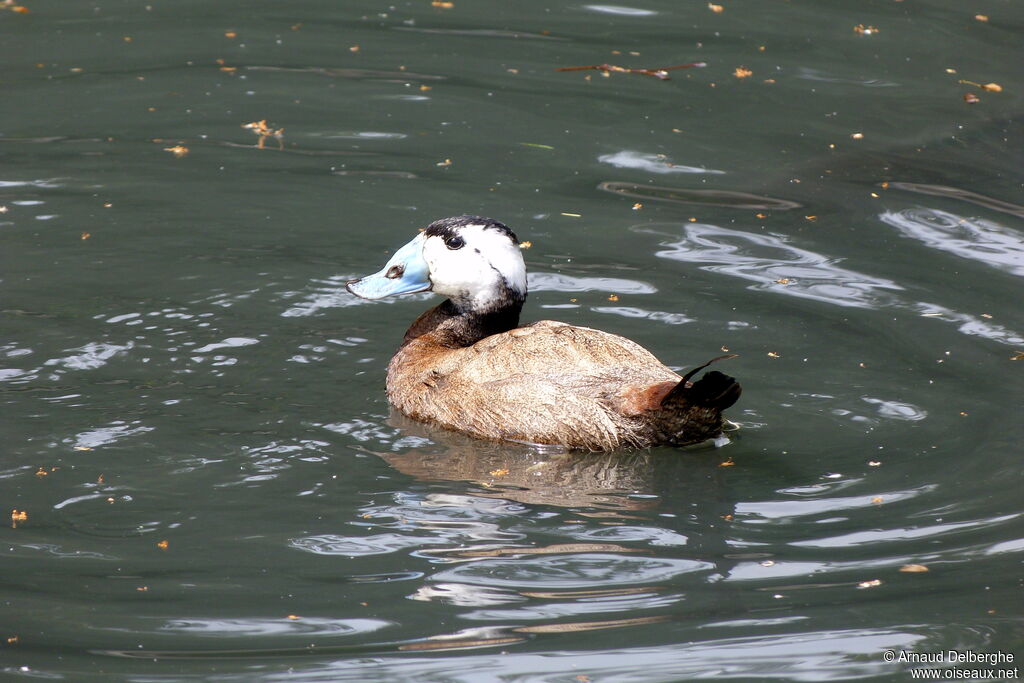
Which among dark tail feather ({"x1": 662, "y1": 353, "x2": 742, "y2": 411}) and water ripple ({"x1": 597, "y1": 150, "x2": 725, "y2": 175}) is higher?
water ripple ({"x1": 597, "y1": 150, "x2": 725, "y2": 175})

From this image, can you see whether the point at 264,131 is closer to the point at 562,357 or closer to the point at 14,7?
the point at 14,7

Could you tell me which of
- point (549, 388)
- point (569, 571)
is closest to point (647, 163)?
point (549, 388)

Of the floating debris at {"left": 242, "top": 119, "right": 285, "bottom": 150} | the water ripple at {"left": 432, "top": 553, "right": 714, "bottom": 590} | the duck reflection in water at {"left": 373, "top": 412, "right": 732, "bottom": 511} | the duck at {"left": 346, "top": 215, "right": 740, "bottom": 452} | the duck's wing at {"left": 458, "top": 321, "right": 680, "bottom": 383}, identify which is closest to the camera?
the water ripple at {"left": 432, "top": 553, "right": 714, "bottom": 590}

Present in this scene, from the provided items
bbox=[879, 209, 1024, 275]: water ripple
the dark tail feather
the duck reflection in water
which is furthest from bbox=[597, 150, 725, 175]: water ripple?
the dark tail feather

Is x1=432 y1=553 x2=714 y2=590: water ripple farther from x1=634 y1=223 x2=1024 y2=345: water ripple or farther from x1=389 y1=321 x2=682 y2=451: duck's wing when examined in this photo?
x1=634 y1=223 x2=1024 y2=345: water ripple

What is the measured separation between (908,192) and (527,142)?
9.04 feet

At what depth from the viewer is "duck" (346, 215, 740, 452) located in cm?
593

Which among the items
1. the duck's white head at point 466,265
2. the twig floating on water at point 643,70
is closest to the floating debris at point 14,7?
the twig floating on water at point 643,70

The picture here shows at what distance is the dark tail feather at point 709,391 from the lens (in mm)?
5578

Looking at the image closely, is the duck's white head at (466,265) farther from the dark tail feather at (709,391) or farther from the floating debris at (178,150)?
the floating debris at (178,150)

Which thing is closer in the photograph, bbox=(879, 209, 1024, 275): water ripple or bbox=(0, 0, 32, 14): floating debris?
bbox=(879, 209, 1024, 275): water ripple


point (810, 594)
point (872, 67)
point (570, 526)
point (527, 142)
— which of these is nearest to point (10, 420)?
point (570, 526)

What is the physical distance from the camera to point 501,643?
14.2ft

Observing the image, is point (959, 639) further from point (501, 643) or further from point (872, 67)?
point (872, 67)
